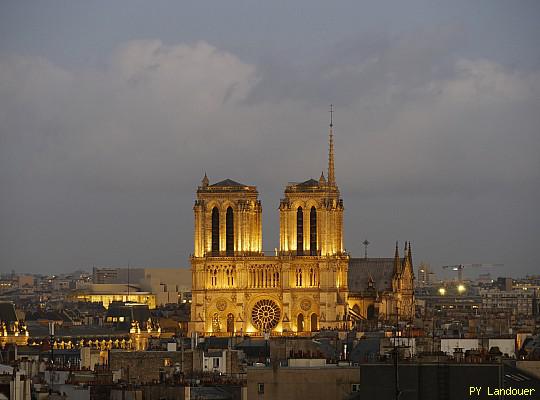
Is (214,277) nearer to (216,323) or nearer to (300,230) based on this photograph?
(216,323)

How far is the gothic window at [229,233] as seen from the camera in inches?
6875

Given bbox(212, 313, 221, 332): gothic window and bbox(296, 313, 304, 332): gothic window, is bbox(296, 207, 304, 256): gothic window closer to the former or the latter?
bbox(296, 313, 304, 332): gothic window

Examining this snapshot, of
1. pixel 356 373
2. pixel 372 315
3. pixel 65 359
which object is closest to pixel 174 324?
pixel 372 315

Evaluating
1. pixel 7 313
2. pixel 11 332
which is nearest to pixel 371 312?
pixel 7 313

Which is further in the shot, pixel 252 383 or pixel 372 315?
pixel 372 315

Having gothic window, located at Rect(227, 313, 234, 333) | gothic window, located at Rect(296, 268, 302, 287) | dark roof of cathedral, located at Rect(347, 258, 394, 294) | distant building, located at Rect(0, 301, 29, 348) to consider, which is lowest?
distant building, located at Rect(0, 301, 29, 348)

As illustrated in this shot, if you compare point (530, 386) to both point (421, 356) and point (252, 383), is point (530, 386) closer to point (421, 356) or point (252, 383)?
point (421, 356)

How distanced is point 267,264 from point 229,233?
3531mm

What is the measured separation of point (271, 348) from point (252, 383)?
1564 inches

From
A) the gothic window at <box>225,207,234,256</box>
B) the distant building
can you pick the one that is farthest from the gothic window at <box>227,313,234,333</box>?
the distant building

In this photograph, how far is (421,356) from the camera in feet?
211

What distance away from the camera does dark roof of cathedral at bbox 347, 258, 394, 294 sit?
619 ft

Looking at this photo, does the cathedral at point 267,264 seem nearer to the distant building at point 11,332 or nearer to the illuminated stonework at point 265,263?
the illuminated stonework at point 265,263

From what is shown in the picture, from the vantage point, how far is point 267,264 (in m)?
176
